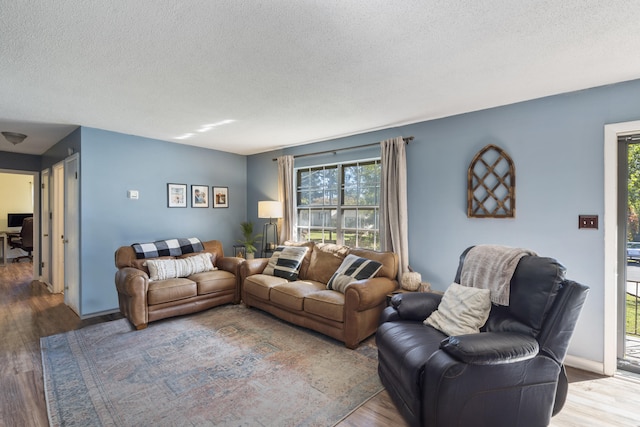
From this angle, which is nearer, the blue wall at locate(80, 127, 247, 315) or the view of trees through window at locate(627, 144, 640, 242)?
the view of trees through window at locate(627, 144, 640, 242)

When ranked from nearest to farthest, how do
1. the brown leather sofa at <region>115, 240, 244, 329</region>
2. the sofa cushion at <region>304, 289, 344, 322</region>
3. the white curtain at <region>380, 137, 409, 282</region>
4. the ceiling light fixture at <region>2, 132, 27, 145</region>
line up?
the sofa cushion at <region>304, 289, 344, 322</region>, the brown leather sofa at <region>115, 240, 244, 329</region>, the white curtain at <region>380, 137, 409, 282</region>, the ceiling light fixture at <region>2, 132, 27, 145</region>

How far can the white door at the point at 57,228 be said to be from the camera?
461 centimetres

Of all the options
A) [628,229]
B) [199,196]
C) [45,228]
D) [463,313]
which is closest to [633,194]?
[628,229]

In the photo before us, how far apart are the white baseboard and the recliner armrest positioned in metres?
1.36

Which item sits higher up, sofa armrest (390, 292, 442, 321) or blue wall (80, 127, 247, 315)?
blue wall (80, 127, 247, 315)

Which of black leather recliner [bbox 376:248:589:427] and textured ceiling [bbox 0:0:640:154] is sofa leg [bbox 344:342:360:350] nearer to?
black leather recliner [bbox 376:248:589:427]

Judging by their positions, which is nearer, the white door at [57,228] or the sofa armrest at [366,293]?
the sofa armrest at [366,293]

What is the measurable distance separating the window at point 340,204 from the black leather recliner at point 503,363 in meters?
2.03

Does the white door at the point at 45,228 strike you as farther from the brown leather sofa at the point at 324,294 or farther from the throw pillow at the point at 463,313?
the throw pillow at the point at 463,313

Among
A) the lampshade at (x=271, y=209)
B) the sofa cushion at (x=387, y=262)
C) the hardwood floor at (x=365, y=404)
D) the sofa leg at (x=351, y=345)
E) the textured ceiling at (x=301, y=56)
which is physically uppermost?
the textured ceiling at (x=301, y=56)

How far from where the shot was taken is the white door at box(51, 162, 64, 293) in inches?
181

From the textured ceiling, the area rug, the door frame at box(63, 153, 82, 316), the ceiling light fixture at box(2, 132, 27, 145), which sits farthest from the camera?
the ceiling light fixture at box(2, 132, 27, 145)

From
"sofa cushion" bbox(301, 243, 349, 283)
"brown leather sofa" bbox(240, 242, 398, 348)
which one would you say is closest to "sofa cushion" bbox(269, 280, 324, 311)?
"brown leather sofa" bbox(240, 242, 398, 348)

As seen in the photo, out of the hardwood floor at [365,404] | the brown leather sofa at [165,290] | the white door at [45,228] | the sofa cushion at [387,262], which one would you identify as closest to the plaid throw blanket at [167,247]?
the brown leather sofa at [165,290]
